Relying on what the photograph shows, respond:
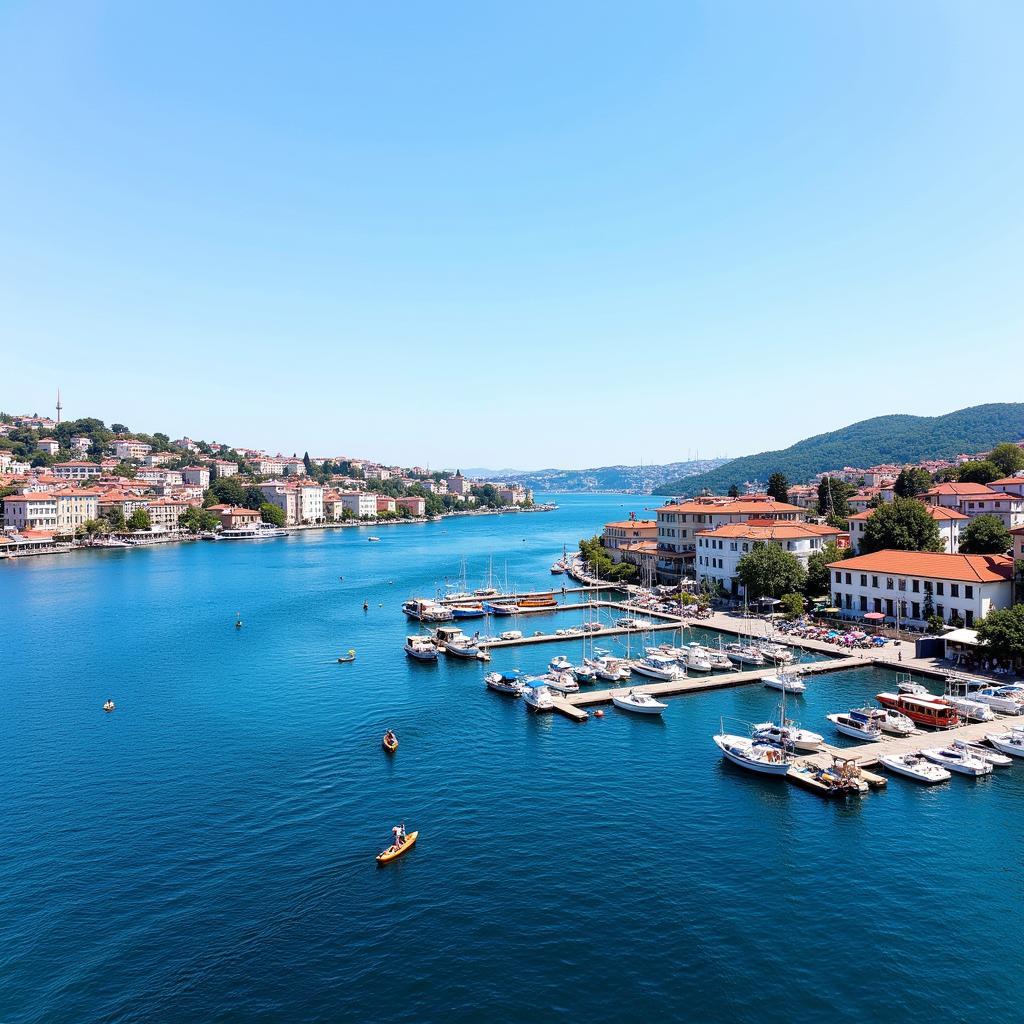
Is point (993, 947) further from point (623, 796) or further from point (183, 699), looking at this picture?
point (183, 699)

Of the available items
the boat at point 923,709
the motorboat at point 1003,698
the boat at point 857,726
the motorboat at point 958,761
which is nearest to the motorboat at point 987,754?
the motorboat at point 958,761

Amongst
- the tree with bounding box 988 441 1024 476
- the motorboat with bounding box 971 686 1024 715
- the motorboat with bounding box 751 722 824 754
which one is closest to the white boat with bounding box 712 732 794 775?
the motorboat with bounding box 751 722 824 754

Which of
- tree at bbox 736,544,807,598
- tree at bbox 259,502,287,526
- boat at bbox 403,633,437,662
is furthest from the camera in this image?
tree at bbox 259,502,287,526

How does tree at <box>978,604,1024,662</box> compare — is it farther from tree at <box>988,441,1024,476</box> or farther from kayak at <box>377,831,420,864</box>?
tree at <box>988,441,1024,476</box>

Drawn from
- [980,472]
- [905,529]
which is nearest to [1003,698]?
[905,529]

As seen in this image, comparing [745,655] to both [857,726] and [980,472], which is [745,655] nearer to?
[857,726]

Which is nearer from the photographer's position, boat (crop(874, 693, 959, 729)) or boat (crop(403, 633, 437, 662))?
boat (crop(874, 693, 959, 729))

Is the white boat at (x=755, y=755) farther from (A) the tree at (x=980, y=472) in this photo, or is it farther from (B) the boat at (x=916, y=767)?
(A) the tree at (x=980, y=472)
